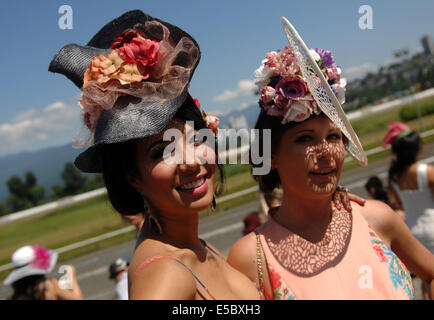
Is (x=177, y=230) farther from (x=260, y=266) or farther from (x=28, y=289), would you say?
(x=28, y=289)

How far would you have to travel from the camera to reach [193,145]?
5.44 feet

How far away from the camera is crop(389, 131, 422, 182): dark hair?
3818 millimetres

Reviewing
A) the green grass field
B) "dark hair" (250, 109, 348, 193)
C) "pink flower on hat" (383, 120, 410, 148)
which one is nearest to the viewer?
"dark hair" (250, 109, 348, 193)

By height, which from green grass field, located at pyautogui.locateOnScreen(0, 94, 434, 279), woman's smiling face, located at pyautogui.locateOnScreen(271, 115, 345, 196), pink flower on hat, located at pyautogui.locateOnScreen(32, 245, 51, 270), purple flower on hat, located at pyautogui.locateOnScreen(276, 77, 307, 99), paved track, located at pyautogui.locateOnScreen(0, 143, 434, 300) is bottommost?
green grass field, located at pyautogui.locateOnScreen(0, 94, 434, 279)

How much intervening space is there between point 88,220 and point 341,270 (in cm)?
2201

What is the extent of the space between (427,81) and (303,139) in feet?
165

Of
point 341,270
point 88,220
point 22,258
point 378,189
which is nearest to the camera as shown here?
point 341,270

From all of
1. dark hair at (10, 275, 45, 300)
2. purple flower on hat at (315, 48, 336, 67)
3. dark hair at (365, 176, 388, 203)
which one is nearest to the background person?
dark hair at (365, 176, 388, 203)

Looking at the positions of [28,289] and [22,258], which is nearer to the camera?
[28,289]

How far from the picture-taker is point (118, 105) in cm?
159

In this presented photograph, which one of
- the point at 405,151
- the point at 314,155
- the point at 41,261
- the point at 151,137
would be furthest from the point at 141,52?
the point at 405,151

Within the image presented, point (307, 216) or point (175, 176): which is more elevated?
point (175, 176)

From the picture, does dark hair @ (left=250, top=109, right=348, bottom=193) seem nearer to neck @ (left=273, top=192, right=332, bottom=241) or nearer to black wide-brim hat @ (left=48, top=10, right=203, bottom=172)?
neck @ (left=273, top=192, right=332, bottom=241)

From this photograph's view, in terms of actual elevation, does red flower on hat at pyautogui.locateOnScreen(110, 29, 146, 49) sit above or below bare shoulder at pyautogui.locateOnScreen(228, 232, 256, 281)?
above
